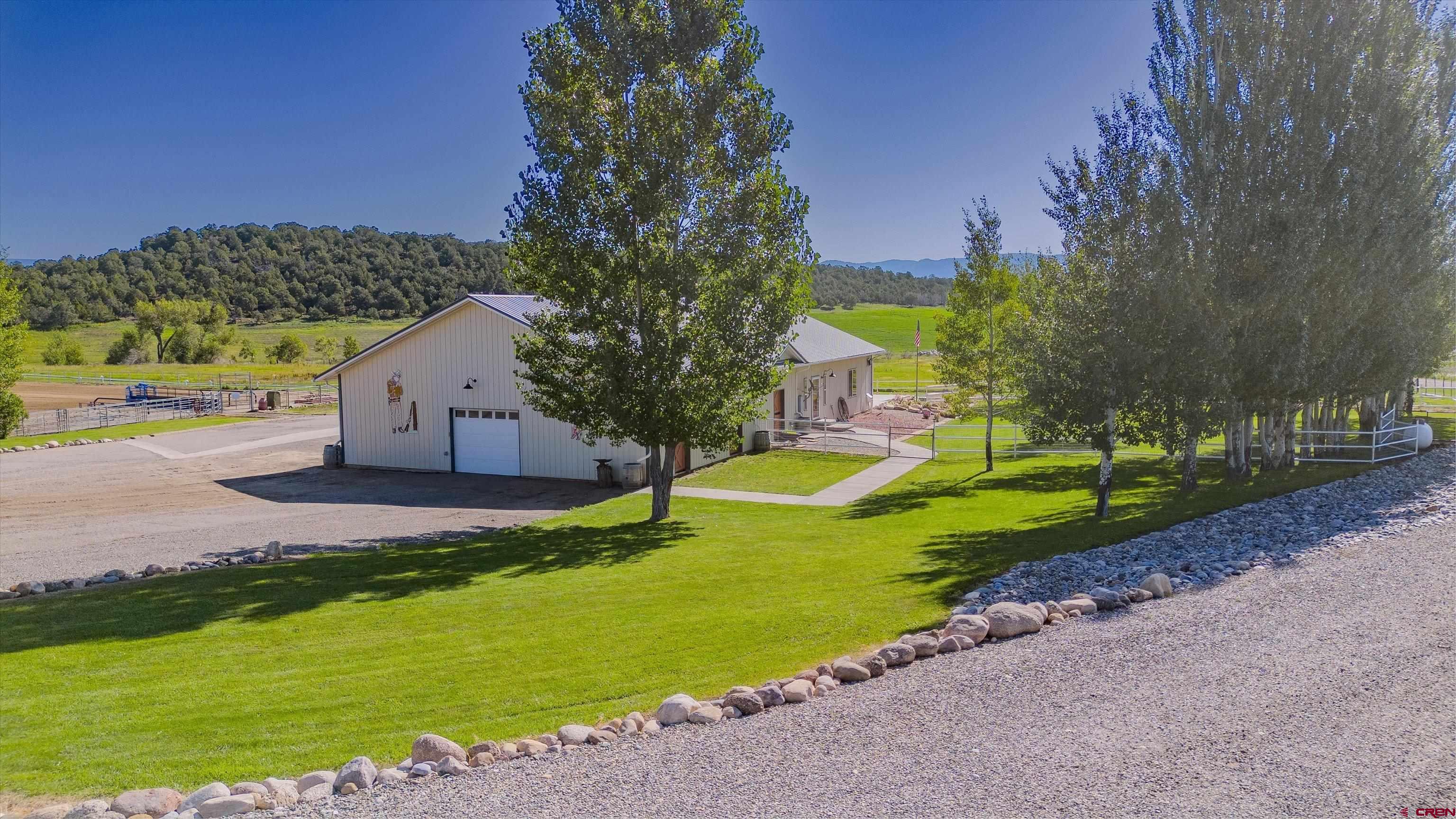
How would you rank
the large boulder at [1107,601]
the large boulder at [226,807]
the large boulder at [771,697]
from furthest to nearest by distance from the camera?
1. the large boulder at [1107,601]
2. the large boulder at [771,697]
3. the large boulder at [226,807]

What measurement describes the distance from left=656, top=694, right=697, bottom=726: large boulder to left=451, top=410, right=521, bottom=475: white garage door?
17.6 meters

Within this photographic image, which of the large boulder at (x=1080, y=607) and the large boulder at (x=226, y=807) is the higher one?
the large boulder at (x=1080, y=607)

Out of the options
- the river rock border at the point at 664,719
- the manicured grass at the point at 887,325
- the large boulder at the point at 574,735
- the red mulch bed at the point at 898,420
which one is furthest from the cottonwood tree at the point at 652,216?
the manicured grass at the point at 887,325

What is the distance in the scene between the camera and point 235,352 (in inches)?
2867

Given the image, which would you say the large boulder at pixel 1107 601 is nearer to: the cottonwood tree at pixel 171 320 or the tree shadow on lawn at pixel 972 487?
the tree shadow on lawn at pixel 972 487

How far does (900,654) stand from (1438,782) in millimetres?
3805

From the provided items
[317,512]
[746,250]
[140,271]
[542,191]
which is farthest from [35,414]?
[140,271]

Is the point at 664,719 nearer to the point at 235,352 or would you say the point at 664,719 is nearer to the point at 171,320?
the point at 171,320

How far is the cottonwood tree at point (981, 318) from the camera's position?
22.7m

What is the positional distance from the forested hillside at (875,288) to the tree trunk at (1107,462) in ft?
343

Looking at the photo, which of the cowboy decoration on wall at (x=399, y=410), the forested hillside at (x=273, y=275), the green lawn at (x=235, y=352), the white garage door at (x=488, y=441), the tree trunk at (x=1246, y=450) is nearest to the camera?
the tree trunk at (x=1246, y=450)

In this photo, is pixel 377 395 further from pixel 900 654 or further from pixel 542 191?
pixel 900 654

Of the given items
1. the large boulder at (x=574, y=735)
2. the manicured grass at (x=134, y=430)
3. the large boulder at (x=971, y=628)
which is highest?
the manicured grass at (x=134, y=430)

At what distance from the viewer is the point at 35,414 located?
1378 inches
